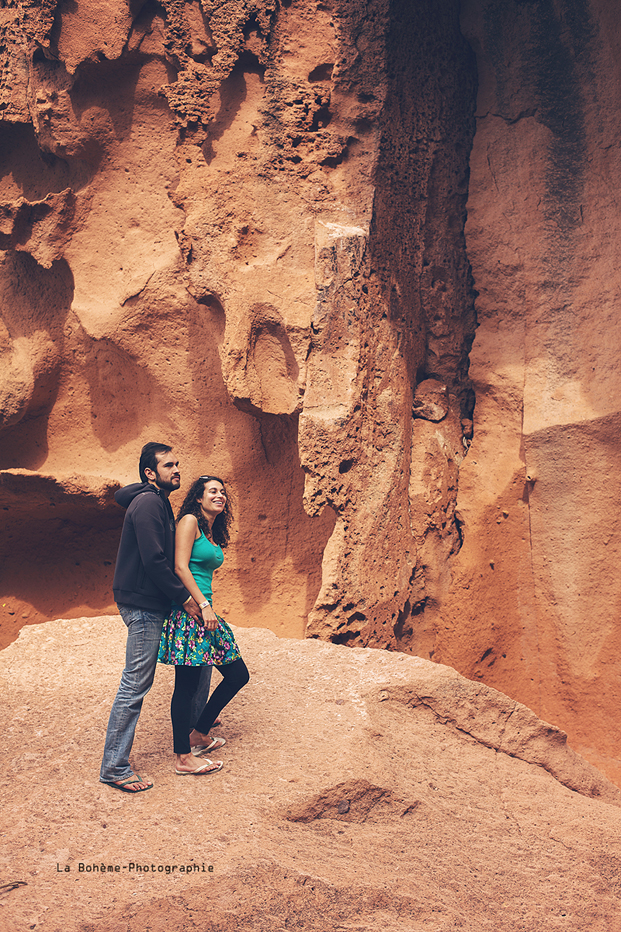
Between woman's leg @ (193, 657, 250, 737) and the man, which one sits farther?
woman's leg @ (193, 657, 250, 737)

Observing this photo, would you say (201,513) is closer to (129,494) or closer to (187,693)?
(129,494)

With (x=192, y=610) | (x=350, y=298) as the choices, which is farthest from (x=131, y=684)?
(x=350, y=298)

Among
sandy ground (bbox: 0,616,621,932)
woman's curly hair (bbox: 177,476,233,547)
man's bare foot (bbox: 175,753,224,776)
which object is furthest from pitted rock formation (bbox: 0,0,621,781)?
man's bare foot (bbox: 175,753,224,776)

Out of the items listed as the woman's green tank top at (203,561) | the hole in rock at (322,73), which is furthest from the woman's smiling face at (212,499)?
the hole in rock at (322,73)

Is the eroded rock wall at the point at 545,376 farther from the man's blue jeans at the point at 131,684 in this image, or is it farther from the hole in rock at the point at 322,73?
the man's blue jeans at the point at 131,684

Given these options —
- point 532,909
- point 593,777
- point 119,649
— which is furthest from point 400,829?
point 119,649

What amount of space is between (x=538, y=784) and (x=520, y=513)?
8.72ft

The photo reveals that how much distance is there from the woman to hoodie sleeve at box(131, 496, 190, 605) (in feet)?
0.18

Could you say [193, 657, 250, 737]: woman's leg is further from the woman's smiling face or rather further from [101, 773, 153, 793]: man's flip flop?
the woman's smiling face

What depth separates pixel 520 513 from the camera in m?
5.57

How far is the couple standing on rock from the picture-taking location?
274 centimetres

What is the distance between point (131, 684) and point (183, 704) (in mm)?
218

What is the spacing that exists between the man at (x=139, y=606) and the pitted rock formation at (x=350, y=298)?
203 centimetres

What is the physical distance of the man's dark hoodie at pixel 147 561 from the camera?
8.90 feet
